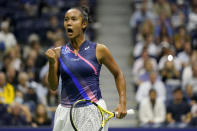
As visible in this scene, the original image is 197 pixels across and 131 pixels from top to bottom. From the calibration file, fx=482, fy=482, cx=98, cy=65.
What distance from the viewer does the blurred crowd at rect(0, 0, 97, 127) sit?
30.6 ft

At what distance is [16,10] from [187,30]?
4.57 m

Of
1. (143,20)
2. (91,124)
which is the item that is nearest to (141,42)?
(143,20)

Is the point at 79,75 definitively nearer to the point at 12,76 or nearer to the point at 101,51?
the point at 101,51

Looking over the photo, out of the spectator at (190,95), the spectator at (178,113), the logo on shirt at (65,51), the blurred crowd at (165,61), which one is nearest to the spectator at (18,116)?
the blurred crowd at (165,61)

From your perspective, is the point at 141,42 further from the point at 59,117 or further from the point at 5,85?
the point at 59,117

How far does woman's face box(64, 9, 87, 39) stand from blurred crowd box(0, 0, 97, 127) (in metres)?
4.10

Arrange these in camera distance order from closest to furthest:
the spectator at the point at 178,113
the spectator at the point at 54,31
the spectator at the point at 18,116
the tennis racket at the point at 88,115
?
the tennis racket at the point at 88,115, the spectator at the point at 18,116, the spectator at the point at 178,113, the spectator at the point at 54,31

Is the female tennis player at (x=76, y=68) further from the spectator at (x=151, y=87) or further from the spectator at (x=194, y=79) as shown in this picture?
the spectator at (x=194, y=79)

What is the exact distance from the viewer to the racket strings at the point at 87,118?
4914 millimetres

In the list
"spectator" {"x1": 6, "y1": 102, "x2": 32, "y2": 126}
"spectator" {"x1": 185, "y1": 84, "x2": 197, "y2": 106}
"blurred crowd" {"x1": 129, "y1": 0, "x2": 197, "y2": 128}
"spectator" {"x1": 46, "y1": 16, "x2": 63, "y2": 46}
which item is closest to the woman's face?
"spectator" {"x1": 6, "y1": 102, "x2": 32, "y2": 126}

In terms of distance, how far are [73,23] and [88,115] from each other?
0.96 metres

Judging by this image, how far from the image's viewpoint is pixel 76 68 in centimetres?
493

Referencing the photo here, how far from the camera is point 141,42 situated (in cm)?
1148

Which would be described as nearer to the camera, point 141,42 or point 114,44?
point 141,42
